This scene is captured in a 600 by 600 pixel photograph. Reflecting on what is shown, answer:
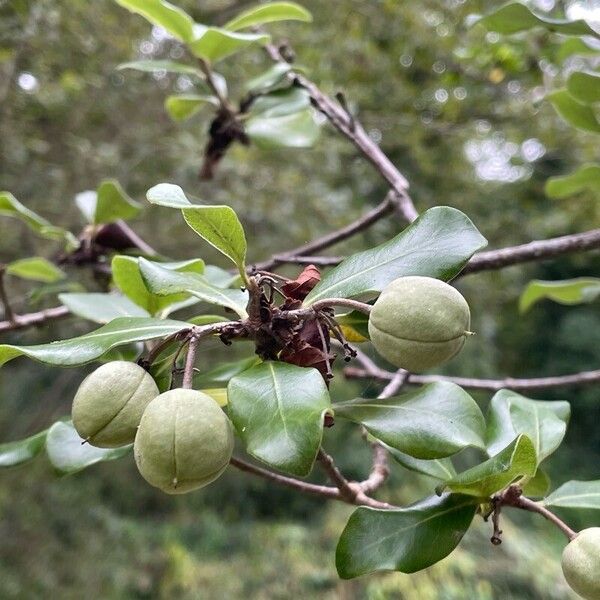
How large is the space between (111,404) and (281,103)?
0.86 metres

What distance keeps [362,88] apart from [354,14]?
0.44 meters

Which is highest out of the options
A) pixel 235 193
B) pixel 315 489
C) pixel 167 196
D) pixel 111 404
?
pixel 167 196

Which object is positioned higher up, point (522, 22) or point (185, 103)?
point (522, 22)

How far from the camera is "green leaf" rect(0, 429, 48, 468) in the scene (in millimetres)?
756

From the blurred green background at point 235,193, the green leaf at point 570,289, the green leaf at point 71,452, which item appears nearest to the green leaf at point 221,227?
the green leaf at point 71,452

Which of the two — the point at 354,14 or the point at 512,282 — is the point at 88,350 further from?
the point at 512,282

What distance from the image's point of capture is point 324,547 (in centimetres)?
357

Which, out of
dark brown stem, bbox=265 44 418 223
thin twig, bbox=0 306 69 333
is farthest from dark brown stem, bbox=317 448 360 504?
thin twig, bbox=0 306 69 333

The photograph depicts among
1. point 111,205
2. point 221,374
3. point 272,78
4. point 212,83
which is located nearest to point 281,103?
point 272,78

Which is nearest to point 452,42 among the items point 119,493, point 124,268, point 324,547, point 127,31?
point 127,31

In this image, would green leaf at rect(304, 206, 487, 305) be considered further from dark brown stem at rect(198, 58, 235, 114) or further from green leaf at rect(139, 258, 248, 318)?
dark brown stem at rect(198, 58, 235, 114)

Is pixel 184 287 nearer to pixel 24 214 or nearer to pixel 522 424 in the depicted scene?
pixel 522 424

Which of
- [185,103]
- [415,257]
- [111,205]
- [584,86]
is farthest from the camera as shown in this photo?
[185,103]

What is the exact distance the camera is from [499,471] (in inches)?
20.7
